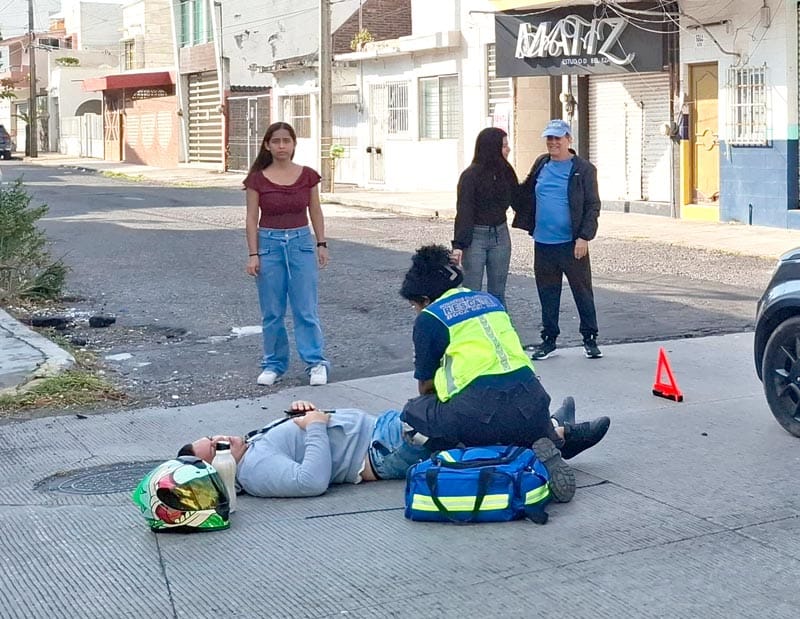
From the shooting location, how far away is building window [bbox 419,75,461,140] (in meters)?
28.7

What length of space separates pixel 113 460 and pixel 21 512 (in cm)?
98

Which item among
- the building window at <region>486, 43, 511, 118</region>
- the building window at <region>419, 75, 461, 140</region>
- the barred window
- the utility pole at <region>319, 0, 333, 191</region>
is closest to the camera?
the building window at <region>486, 43, 511, 118</region>

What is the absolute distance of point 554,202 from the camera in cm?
907

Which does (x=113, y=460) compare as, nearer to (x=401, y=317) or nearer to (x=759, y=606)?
(x=759, y=606)

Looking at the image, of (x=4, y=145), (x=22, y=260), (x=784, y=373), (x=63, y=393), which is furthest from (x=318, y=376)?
(x=4, y=145)

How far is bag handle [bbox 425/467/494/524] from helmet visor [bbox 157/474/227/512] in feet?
3.01

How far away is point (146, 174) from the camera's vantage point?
135 ft

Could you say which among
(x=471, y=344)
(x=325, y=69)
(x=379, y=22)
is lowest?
(x=471, y=344)

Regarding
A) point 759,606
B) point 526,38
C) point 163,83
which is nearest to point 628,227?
point 526,38

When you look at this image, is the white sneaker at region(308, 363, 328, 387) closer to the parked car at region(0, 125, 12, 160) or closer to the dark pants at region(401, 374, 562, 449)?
the dark pants at region(401, 374, 562, 449)

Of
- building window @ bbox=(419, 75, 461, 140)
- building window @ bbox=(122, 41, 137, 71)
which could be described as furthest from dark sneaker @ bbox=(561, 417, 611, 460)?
building window @ bbox=(122, 41, 137, 71)

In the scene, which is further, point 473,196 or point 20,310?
point 20,310

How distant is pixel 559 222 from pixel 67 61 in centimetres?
5961

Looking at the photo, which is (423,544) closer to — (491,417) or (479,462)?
(479,462)
